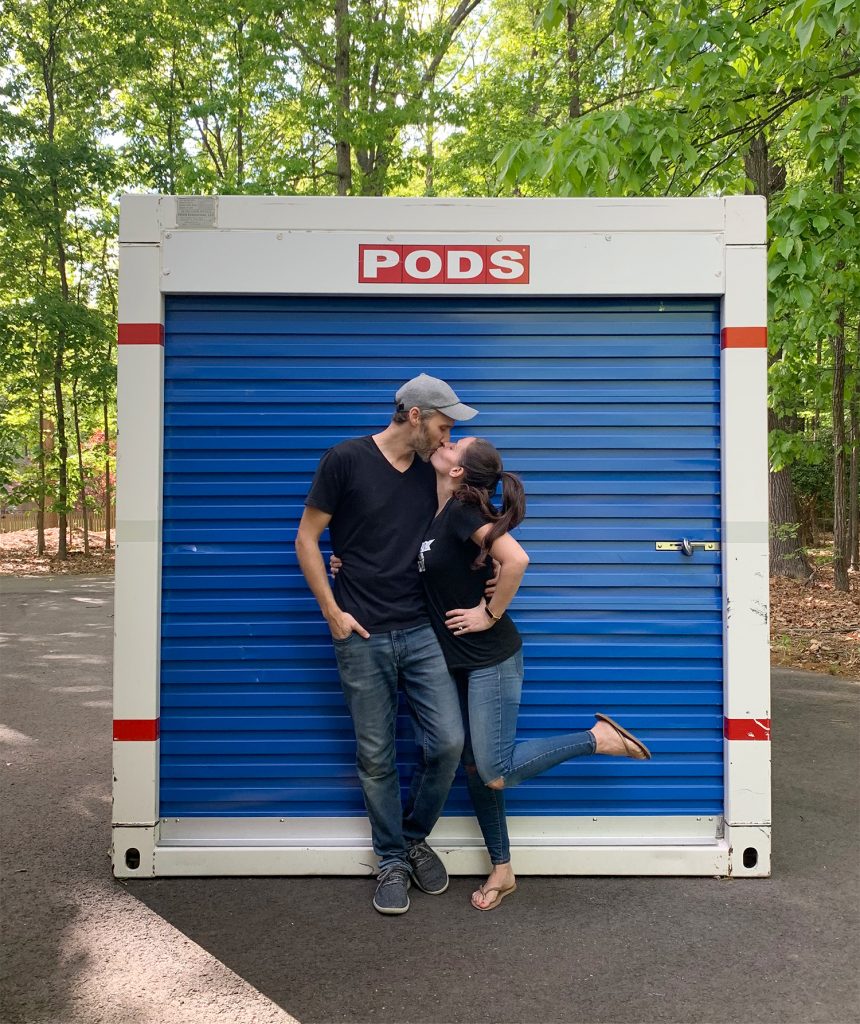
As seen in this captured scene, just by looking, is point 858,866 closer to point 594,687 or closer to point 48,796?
point 594,687

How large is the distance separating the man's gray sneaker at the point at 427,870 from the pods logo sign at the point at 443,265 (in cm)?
244

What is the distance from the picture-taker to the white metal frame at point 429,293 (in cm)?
360

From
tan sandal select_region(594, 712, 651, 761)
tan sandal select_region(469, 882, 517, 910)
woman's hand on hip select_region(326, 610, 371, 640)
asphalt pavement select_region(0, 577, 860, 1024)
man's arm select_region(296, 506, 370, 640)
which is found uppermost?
man's arm select_region(296, 506, 370, 640)

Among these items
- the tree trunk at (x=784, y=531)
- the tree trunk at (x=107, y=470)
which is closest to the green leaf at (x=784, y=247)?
the tree trunk at (x=784, y=531)

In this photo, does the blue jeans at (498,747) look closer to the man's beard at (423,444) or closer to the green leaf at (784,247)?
the man's beard at (423,444)

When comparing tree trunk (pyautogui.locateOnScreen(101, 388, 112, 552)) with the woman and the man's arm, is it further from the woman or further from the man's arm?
the woman

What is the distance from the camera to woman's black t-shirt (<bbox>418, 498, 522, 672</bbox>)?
3.31 meters

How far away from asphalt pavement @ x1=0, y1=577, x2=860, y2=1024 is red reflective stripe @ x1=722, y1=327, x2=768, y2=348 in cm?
231

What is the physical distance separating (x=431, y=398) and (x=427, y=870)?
195cm

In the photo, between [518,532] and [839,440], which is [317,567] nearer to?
[518,532]

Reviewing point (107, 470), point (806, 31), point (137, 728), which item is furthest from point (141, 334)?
point (107, 470)

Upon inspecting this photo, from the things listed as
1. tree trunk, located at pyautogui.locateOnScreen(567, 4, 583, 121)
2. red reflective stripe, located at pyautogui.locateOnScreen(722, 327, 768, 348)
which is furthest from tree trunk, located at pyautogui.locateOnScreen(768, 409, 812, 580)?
red reflective stripe, located at pyautogui.locateOnScreen(722, 327, 768, 348)

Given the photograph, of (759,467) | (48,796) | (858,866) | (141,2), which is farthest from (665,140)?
(141,2)

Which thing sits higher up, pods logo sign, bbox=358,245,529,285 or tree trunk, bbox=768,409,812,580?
pods logo sign, bbox=358,245,529,285
